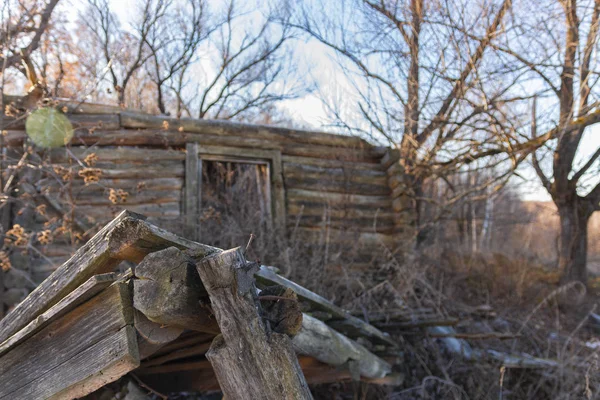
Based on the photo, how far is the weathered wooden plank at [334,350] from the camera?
3.33 meters

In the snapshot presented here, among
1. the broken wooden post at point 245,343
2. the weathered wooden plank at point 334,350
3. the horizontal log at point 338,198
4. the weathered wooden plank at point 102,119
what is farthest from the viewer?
the horizontal log at point 338,198

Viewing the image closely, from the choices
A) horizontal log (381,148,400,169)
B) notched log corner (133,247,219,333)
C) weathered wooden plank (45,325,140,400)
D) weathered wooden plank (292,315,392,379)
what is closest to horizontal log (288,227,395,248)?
horizontal log (381,148,400,169)

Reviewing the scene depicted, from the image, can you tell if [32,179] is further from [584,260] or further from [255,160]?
[584,260]

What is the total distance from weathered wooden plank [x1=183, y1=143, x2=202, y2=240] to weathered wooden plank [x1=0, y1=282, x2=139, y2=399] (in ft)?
17.9

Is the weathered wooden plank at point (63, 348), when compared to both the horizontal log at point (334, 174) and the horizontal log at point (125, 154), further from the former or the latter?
the horizontal log at point (334, 174)

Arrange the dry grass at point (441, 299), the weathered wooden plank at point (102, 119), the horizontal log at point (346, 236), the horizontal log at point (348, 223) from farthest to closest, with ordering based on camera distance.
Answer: the horizontal log at point (348, 223) → the horizontal log at point (346, 236) → the weathered wooden plank at point (102, 119) → the dry grass at point (441, 299)

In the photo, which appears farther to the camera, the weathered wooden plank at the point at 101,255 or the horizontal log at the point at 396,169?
the horizontal log at the point at 396,169

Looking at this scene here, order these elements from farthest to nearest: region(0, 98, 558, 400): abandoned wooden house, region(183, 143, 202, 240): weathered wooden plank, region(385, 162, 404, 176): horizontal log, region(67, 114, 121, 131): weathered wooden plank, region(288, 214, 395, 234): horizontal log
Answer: region(385, 162, 404, 176): horizontal log, region(288, 214, 395, 234): horizontal log, region(183, 143, 202, 240): weathered wooden plank, region(67, 114, 121, 131): weathered wooden plank, region(0, 98, 558, 400): abandoned wooden house

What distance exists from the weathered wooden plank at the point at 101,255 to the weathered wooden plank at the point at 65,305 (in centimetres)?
8

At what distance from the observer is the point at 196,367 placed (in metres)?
3.57

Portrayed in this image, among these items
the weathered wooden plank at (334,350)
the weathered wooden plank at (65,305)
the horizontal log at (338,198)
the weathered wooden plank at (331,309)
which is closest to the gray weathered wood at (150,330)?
the weathered wooden plank at (65,305)

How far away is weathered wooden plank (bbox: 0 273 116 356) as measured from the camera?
205 cm

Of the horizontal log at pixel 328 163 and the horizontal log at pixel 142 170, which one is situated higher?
the horizontal log at pixel 328 163

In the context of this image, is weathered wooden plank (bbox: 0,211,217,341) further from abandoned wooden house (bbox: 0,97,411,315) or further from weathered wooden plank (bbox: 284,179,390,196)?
weathered wooden plank (bbox: 284,179,390,196)
